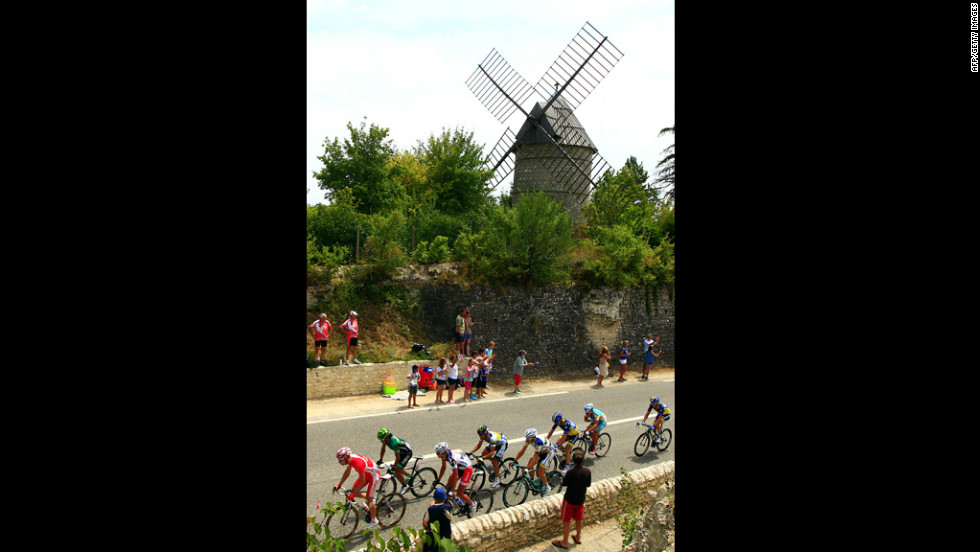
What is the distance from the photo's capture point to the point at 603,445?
1077 cm

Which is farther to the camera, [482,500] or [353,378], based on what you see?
[353,378]

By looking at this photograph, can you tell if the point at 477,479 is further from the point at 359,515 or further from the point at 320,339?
the point at 320,339

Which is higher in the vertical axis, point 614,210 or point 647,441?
point 614,210

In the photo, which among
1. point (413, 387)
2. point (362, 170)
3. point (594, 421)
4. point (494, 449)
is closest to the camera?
point (494, 449)

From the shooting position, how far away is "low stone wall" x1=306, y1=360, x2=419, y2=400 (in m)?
13.8

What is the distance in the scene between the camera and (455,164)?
92.9 ft

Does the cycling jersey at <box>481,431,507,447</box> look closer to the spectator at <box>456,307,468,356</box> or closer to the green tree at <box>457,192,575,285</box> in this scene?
the spectator at <box>456,307,468,356</box>

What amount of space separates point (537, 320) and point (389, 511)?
11859 millimetres

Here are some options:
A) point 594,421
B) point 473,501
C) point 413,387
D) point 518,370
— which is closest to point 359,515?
point 473,501

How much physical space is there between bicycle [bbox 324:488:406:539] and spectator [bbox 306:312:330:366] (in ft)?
21.8
